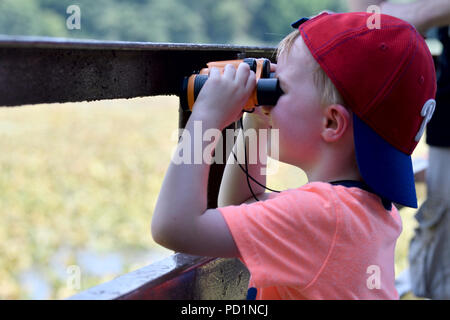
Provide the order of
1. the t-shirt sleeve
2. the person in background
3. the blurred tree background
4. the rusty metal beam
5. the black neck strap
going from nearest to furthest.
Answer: the rusty metal beam → the t-shirt sleeve → the black neck strap → the person in background → the blurred tree background

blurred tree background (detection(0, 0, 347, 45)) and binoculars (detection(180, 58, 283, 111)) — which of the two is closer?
binoculars (detection(180, 58, 283, 111))

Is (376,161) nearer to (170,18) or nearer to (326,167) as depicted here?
(326,167)

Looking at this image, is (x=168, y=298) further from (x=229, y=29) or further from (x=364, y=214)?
(x=229, y=29)

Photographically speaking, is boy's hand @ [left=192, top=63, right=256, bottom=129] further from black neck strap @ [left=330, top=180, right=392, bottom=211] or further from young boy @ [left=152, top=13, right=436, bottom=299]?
black neck strap @ [left=330, top=180, right=392, bottom=211]

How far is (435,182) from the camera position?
208 centimetres

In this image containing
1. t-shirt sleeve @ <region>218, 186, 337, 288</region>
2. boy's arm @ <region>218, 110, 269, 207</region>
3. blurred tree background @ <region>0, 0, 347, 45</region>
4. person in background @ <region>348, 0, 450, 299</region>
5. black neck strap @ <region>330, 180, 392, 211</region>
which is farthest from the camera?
blurred tree background @ <region>0, 0, 347, 45</region>

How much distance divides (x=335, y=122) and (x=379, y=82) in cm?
10

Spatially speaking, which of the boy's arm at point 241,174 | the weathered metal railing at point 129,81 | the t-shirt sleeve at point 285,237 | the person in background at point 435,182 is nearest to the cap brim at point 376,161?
the t-shirt sleeve at point 285,237

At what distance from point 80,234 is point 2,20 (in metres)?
8.54

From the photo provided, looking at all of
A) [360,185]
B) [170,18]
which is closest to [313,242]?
[360,185]

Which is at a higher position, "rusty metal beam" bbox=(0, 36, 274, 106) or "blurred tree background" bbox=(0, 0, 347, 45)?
"blurred tree background" bbox=(0, 0, 347, 45)

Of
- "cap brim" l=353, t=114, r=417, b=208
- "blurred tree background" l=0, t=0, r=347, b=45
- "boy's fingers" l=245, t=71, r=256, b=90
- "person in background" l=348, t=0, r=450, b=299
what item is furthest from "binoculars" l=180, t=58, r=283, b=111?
"blurred tree background" l=0, t=0, r=347, b=45

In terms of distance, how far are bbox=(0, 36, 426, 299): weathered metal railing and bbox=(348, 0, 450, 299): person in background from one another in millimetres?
734

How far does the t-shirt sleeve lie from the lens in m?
0.83
